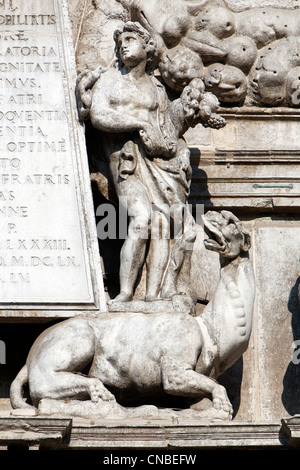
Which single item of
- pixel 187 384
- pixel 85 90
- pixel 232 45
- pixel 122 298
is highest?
pixel 232 45

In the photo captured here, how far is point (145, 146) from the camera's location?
33.2 ft

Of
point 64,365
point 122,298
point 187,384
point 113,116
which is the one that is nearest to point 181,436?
point 187,384

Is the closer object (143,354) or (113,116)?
(143,354)

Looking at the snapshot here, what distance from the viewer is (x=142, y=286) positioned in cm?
998

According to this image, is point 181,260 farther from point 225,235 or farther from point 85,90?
point 85,90

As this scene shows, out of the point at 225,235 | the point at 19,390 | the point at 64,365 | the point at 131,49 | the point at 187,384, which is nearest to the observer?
the point at 187,384

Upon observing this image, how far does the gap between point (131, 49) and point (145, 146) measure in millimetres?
678

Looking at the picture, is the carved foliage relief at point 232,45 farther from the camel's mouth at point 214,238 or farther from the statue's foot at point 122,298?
the statue's foot at point 122,298

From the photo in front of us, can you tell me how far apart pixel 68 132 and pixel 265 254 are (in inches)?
65.2

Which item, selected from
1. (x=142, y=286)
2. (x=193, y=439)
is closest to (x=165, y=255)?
(x=142, y=286)

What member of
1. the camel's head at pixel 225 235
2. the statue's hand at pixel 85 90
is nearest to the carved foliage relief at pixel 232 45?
the statue's hand at pixel 85 90

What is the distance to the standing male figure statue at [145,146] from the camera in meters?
9.90

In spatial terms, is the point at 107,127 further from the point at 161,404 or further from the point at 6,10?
the point at 161,404

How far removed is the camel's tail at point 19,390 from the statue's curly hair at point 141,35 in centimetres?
237
